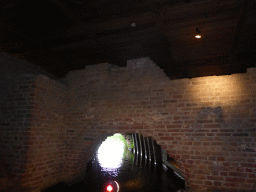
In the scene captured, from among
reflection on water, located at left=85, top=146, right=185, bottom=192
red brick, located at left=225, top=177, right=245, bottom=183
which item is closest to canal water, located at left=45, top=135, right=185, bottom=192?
reflection on water, located at left=85, top=146, right=185, bottom=192

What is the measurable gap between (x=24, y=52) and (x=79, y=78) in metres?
1.40

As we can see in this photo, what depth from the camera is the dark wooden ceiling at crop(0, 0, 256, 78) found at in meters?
2.21

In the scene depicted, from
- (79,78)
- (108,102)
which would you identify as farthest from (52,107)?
(108,102)

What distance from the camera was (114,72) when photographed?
4.11 m

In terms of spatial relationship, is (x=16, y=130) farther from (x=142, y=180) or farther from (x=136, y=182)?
(x=142, y=180)

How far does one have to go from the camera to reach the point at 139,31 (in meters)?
2.82

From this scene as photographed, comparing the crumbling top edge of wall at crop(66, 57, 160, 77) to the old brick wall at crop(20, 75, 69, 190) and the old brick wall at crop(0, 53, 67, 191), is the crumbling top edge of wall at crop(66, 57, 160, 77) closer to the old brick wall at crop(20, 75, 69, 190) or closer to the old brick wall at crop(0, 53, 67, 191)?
the old brick wall at crop(20, 75, 69, 190)

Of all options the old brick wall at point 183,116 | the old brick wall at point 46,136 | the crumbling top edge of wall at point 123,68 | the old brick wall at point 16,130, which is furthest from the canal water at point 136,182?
the crumbling top edge of wall at point 123,68

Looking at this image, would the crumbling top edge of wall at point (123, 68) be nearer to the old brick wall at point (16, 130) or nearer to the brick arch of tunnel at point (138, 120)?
the brick arch of tunnel at point (138, 120)

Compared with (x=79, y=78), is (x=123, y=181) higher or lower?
lower

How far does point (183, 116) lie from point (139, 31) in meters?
1.93

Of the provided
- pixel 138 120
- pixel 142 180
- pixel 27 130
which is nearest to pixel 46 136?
pixel 27 130

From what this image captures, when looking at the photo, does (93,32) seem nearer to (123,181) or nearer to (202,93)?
(202,93)

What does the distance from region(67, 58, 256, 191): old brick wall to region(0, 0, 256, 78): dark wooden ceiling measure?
0.45m
